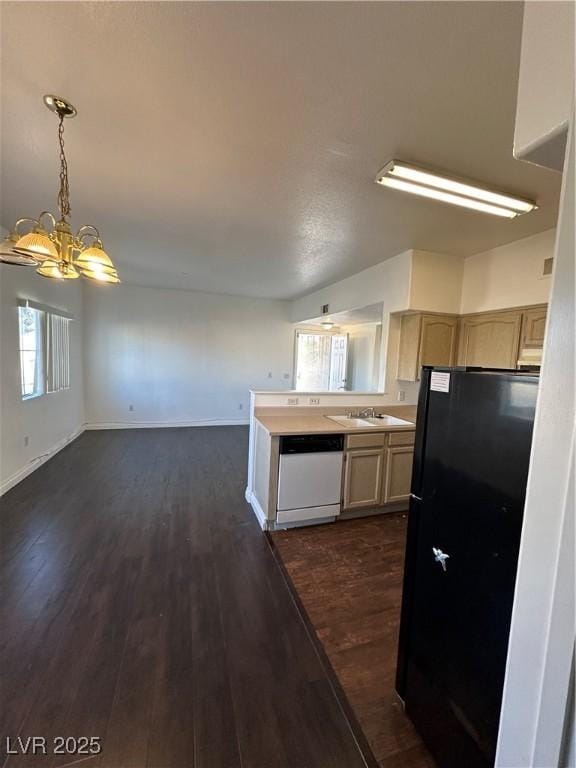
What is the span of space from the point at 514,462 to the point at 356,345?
6539mm

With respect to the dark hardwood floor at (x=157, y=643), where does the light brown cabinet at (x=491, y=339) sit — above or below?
above

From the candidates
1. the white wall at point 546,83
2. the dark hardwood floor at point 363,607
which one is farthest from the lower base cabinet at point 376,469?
the white wall at point 546,83

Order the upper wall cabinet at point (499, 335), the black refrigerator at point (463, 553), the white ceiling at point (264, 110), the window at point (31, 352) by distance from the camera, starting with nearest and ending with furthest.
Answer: the black refrigerator at point (463, 553)
the white ceiling at point (264, 110)
the upper wall cabinet at point (499, 335)
the window at point (31, 352)

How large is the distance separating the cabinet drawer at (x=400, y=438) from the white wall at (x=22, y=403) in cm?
393

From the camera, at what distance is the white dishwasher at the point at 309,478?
8.96 ft

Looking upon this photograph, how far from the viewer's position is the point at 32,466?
3820 millimetres

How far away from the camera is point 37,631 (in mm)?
1693

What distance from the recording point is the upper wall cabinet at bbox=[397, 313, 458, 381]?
3.48 metres

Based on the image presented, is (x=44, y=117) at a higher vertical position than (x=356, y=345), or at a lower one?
higher

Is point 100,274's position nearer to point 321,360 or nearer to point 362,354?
point 321,360

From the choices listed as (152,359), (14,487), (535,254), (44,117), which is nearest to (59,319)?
(152,359)

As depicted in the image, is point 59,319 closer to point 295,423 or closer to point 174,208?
point 174,208

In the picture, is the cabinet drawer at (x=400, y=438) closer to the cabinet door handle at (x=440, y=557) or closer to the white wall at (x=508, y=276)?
the white wall at (x=508, y=276)

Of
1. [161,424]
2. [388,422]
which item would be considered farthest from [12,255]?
[161,424]
